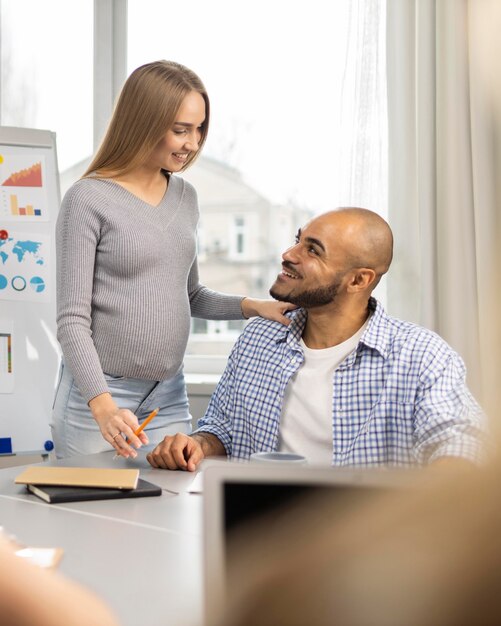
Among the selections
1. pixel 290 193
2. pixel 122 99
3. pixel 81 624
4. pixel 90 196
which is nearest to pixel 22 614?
pixel 81 624

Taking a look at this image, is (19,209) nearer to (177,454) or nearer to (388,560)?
(177,454)

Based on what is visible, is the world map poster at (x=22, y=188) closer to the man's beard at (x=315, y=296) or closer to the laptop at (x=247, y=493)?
the man's beard at (x=315, y=296)

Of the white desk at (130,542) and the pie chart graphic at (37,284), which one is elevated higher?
the pie chart graphic at (37,284)

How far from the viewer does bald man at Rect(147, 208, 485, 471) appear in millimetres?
1556

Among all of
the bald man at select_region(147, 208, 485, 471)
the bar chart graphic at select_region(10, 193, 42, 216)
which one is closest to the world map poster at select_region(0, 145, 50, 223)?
the bar chart graphic at select_region(10, 193, 42, 216)

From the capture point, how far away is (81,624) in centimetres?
30

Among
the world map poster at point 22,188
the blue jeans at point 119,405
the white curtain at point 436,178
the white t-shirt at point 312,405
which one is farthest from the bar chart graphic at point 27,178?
the white t-shirt at point 312,405

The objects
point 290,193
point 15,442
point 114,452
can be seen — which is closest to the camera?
point 114,452

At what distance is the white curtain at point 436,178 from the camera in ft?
8.11

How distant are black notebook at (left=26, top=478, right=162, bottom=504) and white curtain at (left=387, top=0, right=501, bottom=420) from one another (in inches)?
52.5

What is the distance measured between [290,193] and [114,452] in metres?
1.59

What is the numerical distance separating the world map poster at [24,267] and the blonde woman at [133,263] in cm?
77

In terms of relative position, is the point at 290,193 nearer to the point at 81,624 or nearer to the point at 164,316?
the point at 164,316

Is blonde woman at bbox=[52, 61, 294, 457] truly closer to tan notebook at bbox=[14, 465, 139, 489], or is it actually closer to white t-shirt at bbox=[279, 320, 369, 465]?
white t-shirt at bbox=[279, 320, 369, 465]
